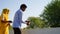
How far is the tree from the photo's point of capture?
112 ft

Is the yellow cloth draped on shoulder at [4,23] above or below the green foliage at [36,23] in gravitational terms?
above

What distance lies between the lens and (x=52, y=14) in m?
35.8

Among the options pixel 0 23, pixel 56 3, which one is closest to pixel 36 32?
pixel 0 23

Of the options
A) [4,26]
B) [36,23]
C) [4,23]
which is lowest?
[36,23]

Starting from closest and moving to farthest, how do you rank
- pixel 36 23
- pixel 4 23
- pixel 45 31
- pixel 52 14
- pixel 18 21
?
pixel 18 21
pixel 4 23
pixel 45 31
pixel 52 14
pixel 36 23

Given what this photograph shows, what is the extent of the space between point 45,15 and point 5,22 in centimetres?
3168

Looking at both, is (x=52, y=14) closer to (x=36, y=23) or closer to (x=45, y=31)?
(x=36, y=23)

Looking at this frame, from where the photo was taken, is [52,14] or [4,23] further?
[52,14]

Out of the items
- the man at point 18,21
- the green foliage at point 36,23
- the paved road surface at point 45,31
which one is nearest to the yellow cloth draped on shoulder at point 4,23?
the man at point 18,21

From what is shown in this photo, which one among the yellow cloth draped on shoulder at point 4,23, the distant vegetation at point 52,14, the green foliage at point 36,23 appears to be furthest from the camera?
the green foliage at point 36,23

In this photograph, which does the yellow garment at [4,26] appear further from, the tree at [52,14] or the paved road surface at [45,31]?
the tree at [52,14]

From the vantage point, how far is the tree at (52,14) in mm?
34263

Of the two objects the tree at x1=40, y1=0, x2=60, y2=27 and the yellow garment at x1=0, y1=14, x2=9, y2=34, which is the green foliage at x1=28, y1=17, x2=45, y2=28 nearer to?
the tree at x1=40, y1=0, x2=60, y2=27

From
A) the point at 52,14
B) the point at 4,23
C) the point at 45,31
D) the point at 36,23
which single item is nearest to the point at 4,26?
the point at 4,23
